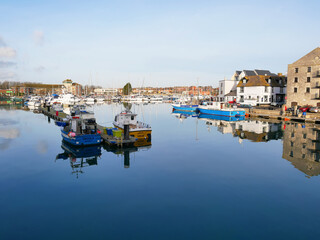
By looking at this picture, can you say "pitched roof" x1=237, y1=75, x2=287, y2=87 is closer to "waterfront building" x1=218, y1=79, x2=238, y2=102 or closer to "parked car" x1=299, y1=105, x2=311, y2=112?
"waterfront building" x1=218, y1=79, x2=238, y2=102

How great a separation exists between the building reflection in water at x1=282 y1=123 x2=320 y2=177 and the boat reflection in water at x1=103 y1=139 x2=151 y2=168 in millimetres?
17556

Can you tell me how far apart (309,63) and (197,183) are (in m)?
62.0

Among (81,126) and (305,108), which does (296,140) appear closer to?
(305,108)

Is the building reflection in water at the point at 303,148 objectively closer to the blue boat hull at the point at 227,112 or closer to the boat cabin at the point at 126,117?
the blue boat hull at the point at 227,112

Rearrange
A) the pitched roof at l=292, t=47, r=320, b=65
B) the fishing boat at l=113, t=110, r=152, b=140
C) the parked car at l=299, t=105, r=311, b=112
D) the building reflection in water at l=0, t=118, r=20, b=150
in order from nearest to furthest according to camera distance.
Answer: the building reflection in water at l=0, t=118, r=20, b=150
the fishing boat at l=113, t=110, r=152, b=140
the parked car at l=299, t=105, r=311, b=112
the pitched roof at l=292, t=47, r=320, b=65

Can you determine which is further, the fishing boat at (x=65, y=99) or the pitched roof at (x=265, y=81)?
the fishing boat at (x=65, y=99)

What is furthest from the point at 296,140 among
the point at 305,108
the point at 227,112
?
the point at 227,112

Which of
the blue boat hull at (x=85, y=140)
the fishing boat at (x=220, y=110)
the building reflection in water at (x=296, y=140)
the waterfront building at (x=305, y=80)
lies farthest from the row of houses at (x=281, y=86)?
the blue boat hull at (x=85, y=140)

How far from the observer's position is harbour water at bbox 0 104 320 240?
13.0 m

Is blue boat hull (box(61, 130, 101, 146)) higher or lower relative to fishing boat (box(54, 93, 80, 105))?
lower

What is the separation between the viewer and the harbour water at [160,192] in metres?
13.0

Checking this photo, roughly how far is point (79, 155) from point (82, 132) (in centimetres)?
503

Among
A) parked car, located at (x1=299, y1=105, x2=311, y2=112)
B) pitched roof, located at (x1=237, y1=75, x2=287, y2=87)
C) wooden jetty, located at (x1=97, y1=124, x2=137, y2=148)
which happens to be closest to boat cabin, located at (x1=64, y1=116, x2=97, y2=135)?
wooden jetty, located at (x1=97, y1=124, x2=137, y2=148)

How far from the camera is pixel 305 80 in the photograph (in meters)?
64.4
